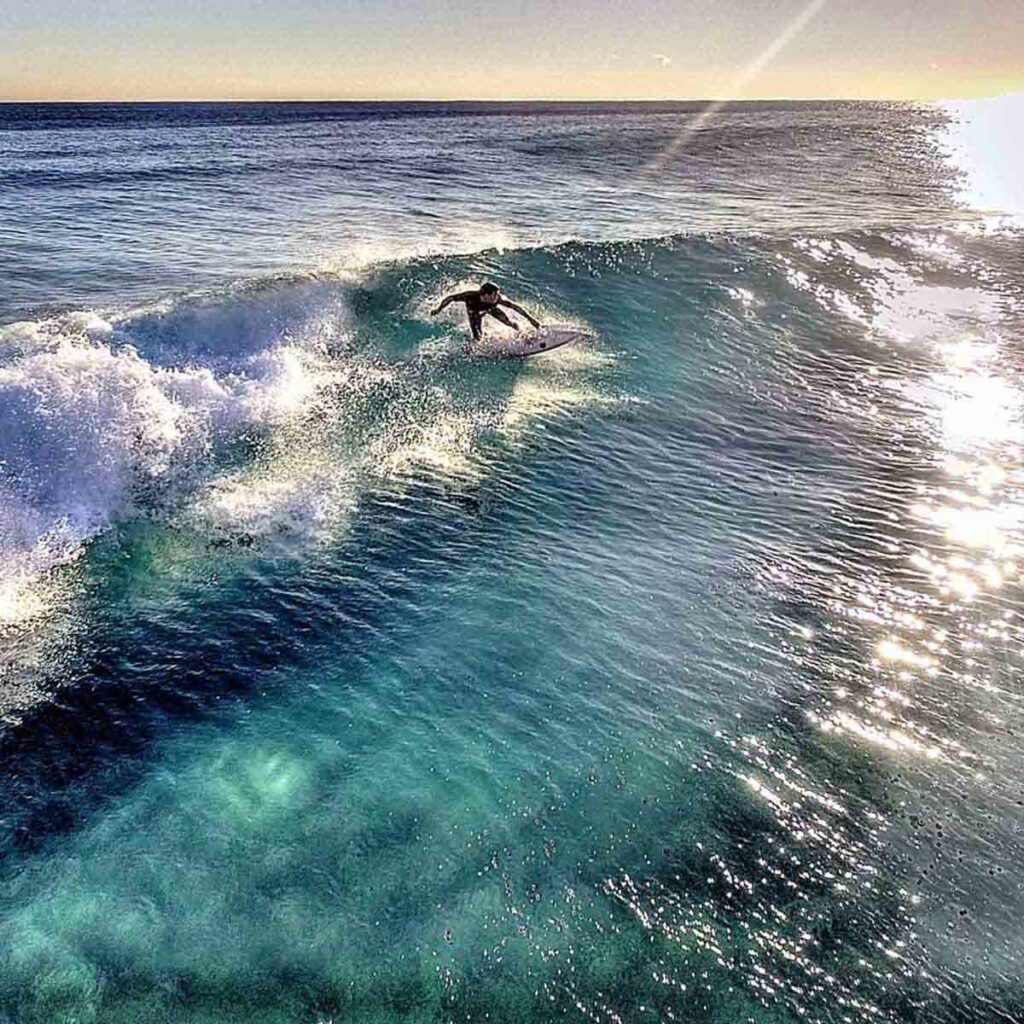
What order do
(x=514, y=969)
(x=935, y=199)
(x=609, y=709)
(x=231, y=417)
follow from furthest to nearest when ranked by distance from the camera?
1. (x=935, y=199)
2. (x=231, y=417)
3. (x=609, y=709)
4. (x=514, y=969)

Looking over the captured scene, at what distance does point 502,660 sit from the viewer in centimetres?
916

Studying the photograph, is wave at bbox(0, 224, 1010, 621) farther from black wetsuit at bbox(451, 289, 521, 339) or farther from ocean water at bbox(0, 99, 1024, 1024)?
black wetsuit at bbox(451, 289, 521, 339)

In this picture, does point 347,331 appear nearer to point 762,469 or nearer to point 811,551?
point 762,469

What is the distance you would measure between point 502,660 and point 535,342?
37.6 ft

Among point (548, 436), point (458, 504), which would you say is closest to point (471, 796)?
point (458, 504)

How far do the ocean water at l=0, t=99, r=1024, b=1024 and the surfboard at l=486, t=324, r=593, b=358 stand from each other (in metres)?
0.47

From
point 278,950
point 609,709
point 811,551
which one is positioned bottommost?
point 278,950

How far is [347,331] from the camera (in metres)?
19.4

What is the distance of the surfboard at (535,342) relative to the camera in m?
18.5

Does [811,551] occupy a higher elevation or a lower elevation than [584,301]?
lower

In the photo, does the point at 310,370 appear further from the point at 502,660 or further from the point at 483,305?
the point at 502,660

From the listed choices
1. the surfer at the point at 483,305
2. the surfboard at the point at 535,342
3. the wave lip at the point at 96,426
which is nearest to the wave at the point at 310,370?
the wave lip at the point at 96,426

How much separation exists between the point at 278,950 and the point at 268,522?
6.80 m

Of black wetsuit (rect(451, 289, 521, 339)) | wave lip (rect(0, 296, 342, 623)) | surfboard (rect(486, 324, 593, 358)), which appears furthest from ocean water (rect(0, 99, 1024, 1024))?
black wetsuit (rect(451, 289, 521, 339))
